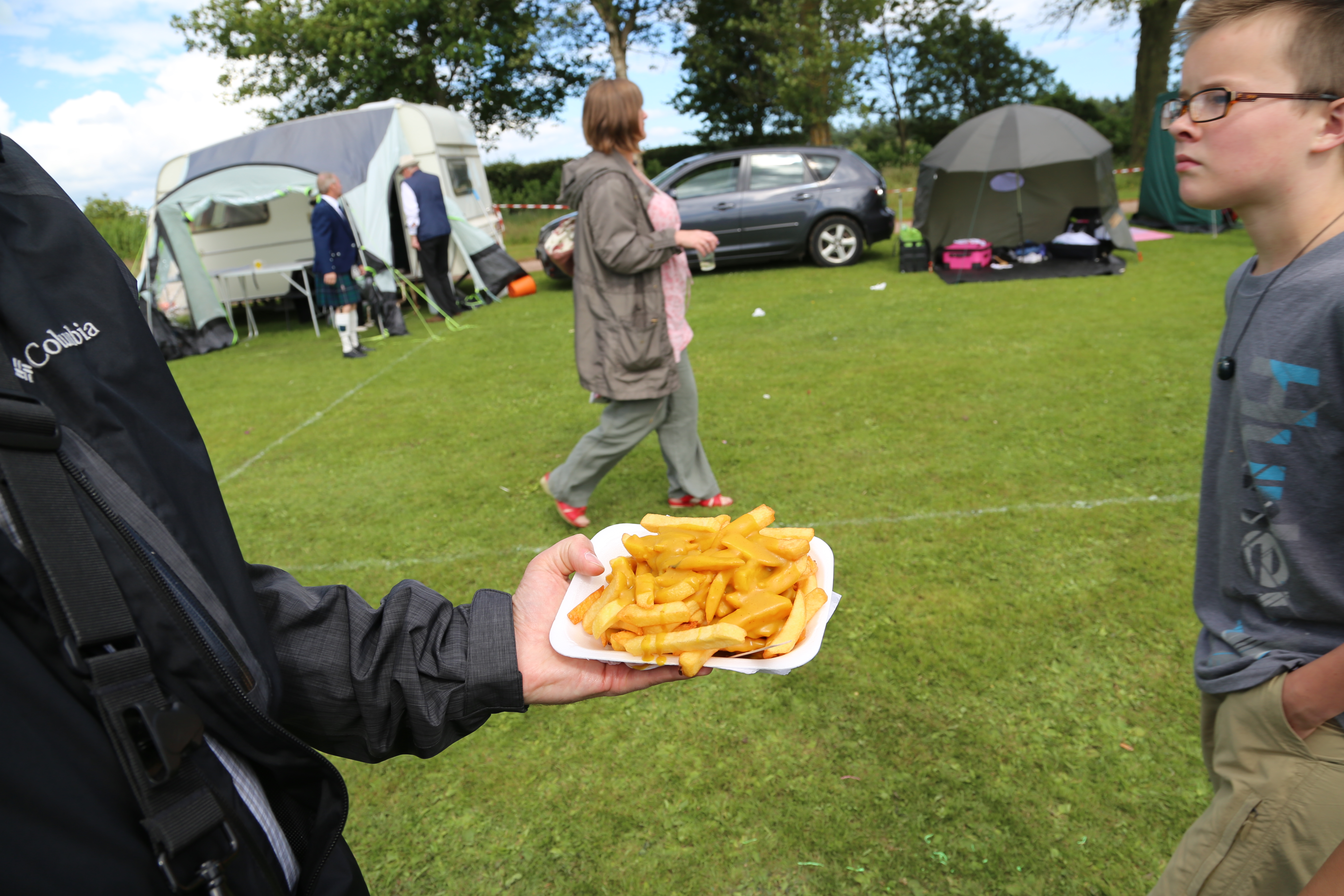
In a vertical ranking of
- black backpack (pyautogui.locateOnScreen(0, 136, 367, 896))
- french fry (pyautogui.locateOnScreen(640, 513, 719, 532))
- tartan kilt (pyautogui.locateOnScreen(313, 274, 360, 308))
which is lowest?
tartan kilt (pyautogui.locateOnScreen(313, 274, 360, 308))

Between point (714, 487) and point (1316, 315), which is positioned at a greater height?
point (1316, 315)

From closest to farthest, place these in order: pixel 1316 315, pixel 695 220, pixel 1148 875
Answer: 1. pixel 1316 315
2. pixel 1148 875
3. pixel 695 220

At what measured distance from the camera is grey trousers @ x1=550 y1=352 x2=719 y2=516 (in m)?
4.70

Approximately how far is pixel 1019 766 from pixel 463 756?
207 cm

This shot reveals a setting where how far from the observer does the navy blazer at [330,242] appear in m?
10.9

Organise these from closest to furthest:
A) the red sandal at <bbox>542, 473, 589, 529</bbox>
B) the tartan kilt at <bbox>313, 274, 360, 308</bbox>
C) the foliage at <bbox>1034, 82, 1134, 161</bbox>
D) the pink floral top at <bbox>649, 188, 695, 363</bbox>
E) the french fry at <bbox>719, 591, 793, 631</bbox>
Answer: the french fry at <bbox>719, 591, 793, 631</bbox> → the pink floral top at <bbox>649, 188, 695, 363</bbox> → the red sandal at <bbox>542, 473, 589, 529</bbox> → the tartan kilt at <bbox>313, 274, 360, 308</bbox> → the foliage at <bbox>1034, 82, 1134, 161</bbox>

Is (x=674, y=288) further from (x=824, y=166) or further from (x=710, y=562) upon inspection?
(x=824, y=166)

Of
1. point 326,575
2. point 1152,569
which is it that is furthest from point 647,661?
point 326,575

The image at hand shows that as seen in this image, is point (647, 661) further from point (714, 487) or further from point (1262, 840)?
point (714, 487)

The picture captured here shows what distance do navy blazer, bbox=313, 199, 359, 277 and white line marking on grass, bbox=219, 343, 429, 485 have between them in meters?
1.52

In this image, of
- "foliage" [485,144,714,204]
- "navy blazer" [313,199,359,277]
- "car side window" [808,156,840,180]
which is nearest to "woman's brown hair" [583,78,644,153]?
"navy blazer" [313,199,359,277]

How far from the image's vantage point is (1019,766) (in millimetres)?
2941

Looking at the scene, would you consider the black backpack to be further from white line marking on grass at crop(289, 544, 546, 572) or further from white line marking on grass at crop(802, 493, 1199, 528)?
white line marking on grass at crop(802, 493, 1199, 528)

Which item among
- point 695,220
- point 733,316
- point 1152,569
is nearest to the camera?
point 1152,569
